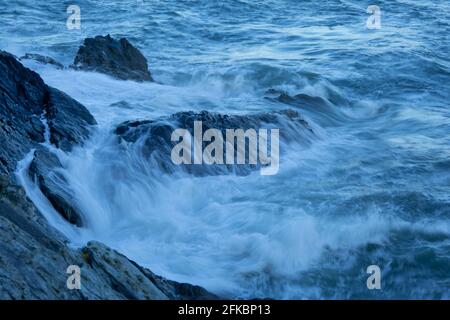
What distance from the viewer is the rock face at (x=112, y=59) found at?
1341cm

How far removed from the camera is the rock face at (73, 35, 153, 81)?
1341 centimetres

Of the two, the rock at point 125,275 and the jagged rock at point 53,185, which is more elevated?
the jagged rock at point 53,185

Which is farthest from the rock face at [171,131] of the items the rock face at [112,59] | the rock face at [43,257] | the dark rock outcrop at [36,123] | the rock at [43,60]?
the rock at [43,60]

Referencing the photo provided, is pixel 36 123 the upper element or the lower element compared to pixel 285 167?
upper

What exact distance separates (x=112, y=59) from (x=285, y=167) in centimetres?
577

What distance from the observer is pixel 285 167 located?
9.84m

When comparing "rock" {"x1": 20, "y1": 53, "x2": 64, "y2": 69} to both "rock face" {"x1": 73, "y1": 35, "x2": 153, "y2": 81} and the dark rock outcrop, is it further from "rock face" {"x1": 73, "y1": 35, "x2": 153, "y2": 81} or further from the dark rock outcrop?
the dark rock outcrop

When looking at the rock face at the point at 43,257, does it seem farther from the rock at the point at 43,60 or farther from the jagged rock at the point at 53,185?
the rock at the point at 43,60

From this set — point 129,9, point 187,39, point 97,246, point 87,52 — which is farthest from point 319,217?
point 129,9

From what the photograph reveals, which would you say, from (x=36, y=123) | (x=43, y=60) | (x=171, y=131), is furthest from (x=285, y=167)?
(x=43, y=60)

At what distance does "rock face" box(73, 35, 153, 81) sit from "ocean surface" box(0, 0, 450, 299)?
25.6 inches

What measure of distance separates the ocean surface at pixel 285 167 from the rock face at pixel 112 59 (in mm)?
650

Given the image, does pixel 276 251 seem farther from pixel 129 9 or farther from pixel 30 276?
pixel 129 9

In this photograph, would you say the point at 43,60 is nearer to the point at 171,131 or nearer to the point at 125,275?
the point at 171,131
